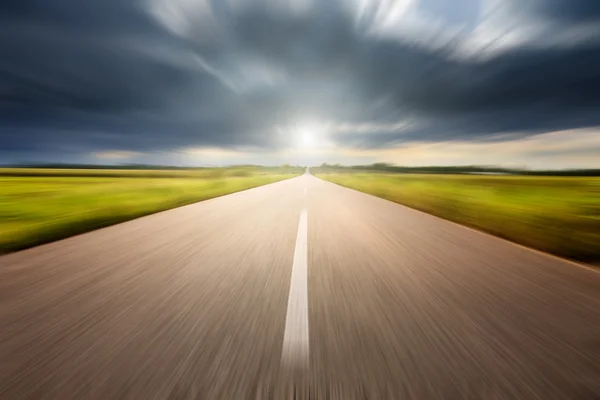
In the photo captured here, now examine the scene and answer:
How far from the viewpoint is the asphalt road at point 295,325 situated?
1834 millimetres

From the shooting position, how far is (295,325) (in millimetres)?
2576

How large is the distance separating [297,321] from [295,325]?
3.0 inches

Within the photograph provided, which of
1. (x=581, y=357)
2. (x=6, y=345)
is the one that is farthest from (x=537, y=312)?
(x=6, y=345)

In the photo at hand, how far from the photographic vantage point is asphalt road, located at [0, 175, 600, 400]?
183cm

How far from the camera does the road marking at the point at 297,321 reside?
2.10 m

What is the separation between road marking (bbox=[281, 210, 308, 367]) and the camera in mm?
2102

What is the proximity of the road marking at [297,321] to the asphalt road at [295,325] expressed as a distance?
0.05 feet

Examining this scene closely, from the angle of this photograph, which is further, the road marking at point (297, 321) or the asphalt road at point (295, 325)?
the road marking at point (297, 321)

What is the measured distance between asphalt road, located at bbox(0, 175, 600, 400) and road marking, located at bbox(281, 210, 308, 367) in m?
0.02

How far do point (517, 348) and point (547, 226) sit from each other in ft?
22.6

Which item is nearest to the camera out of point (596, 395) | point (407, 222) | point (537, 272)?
point (596, 395)

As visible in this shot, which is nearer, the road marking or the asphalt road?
the asphalt road

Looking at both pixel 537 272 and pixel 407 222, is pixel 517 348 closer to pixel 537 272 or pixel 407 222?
pixel 537 272

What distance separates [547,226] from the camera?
7.50 m
